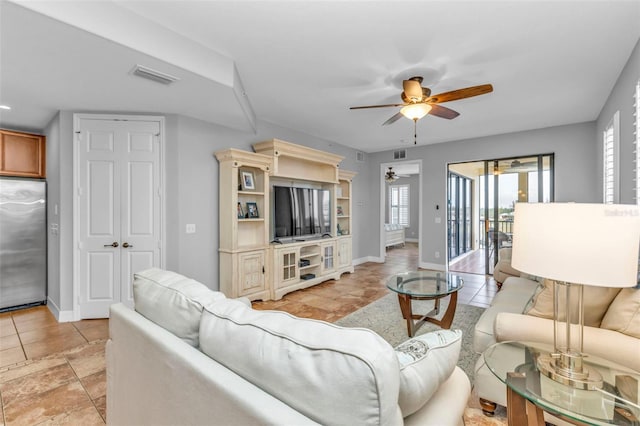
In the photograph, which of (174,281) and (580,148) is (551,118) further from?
(174,281)

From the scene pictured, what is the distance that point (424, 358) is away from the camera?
0.94m

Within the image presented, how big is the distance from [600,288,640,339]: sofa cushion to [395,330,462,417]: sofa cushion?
1085 mm

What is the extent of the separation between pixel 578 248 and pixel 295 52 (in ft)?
8.09

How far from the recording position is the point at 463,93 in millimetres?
2812

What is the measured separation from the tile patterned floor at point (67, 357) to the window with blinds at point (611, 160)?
6.31 ft

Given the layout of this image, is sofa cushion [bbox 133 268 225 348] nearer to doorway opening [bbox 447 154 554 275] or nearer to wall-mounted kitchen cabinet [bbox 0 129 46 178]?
wall-mounted kitchen cabinet [bbox 0 129 46 178]

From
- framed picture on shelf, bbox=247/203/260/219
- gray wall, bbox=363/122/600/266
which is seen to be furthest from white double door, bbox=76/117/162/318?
gray wall, bbox=363/122/600/266

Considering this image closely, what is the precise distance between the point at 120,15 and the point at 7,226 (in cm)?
341

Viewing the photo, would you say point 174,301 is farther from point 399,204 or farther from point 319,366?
point 399,204

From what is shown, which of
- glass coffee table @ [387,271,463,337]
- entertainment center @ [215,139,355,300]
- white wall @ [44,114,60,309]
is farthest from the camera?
entertainment center @ [215,139,355,300]

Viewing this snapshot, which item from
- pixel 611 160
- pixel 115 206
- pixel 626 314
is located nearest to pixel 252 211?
pixel 115 206

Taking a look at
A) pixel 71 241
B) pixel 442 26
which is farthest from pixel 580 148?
pixel 71 241

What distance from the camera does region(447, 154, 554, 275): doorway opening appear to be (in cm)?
519

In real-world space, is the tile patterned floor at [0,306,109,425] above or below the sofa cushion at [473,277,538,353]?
below
